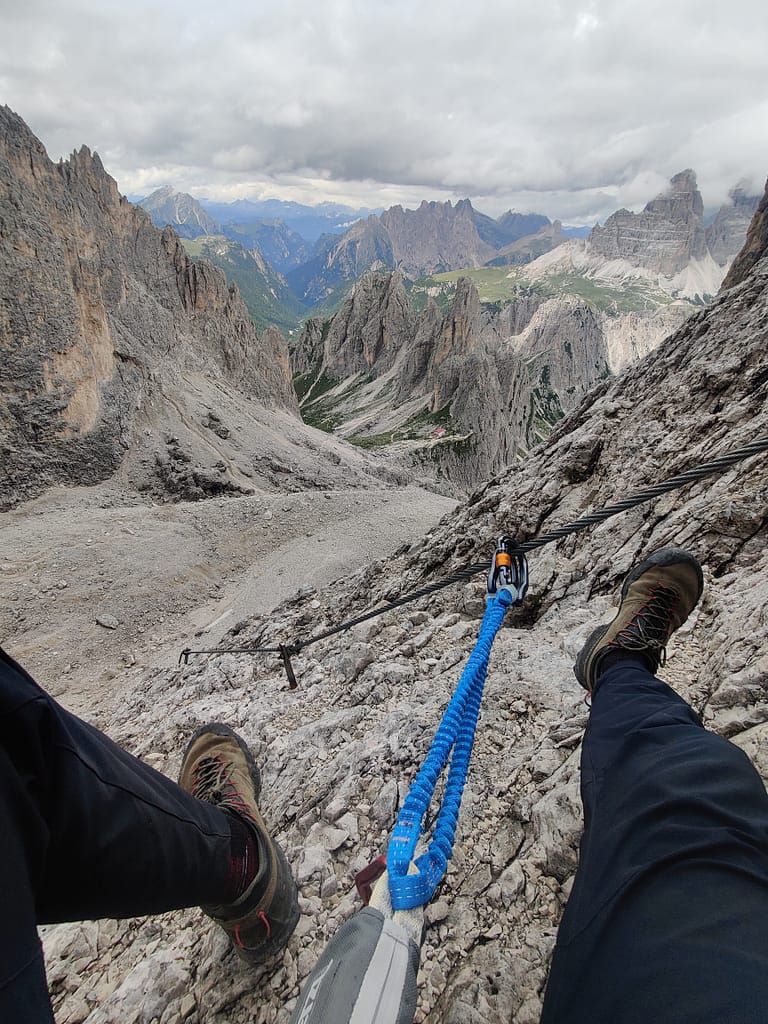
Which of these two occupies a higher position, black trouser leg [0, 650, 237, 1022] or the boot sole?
black trouser leg [0, 650, 237, 1022]

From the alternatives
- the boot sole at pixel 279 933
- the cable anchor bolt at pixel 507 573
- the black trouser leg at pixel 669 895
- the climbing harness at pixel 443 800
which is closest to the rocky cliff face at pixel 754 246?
the cable anchor bolt at pixel 507 573

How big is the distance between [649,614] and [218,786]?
3374 mm

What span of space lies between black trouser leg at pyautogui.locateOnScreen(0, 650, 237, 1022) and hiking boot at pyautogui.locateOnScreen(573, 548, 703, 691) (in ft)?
8.98

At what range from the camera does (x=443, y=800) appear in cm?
282

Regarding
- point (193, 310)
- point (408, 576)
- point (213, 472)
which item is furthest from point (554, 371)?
point (408, 576)

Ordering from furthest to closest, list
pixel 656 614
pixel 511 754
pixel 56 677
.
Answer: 1. pixel 56 677
2. pixel 656 614
3. pixel 511 754

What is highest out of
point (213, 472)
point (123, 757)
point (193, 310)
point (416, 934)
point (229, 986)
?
point (193, 310)

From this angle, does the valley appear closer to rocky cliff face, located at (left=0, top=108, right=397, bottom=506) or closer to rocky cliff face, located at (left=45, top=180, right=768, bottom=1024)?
rocky cliff face, located at (left=45, top=180, right=768, bottom=1024)

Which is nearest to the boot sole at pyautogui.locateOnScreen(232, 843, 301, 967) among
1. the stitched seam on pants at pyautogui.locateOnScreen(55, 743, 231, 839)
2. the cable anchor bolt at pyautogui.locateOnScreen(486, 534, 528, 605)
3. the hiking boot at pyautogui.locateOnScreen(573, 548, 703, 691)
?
the stitched seam on pants at pyautogui.locateOnScreen(55, 743, 231, 839)

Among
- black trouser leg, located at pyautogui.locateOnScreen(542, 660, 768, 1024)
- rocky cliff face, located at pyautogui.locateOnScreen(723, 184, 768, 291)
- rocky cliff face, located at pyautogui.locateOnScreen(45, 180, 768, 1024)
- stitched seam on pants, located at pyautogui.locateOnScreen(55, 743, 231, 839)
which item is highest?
rocky cliff face, located at pyautogui.locateOnScreen(723, 184, 768, 291)

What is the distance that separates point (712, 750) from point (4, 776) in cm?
263

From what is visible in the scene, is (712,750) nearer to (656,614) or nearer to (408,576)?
(656,614)

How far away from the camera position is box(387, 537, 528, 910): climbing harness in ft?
7.57

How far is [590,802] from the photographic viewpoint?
217 cm
